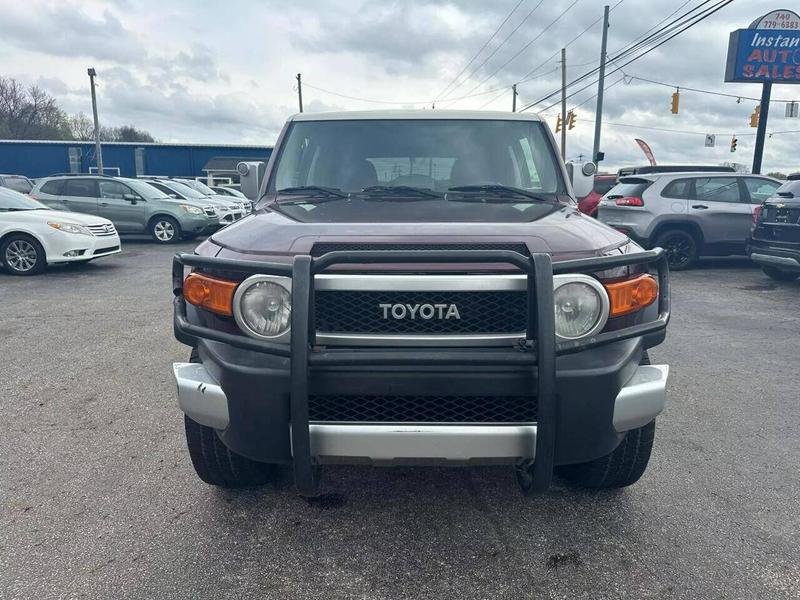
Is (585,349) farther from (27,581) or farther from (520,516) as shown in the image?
(27,581)

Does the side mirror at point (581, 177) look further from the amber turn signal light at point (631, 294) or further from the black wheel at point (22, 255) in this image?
the black wheel at point (22, 255)

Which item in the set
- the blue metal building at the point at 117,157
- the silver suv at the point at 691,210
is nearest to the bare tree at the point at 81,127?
the blue metal building at the point at 117,157

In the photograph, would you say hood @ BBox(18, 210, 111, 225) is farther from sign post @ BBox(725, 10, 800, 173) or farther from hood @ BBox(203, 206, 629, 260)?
sign post @ BBox(725, 10, 800, 173)

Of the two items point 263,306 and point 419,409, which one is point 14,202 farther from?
point 419,409

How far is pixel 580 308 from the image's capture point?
6.89 feet

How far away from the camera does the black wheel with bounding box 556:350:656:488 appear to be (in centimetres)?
257

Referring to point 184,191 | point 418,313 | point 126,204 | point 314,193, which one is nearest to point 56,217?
point 126,204

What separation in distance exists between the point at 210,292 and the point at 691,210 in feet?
31.9

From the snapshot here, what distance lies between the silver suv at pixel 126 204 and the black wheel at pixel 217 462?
12.5m

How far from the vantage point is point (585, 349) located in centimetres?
203

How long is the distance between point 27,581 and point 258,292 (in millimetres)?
1440

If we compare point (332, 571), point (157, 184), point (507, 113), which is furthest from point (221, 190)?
point (332, 571)

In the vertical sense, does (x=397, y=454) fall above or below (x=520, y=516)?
above

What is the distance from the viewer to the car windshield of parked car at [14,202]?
30.9 feet
